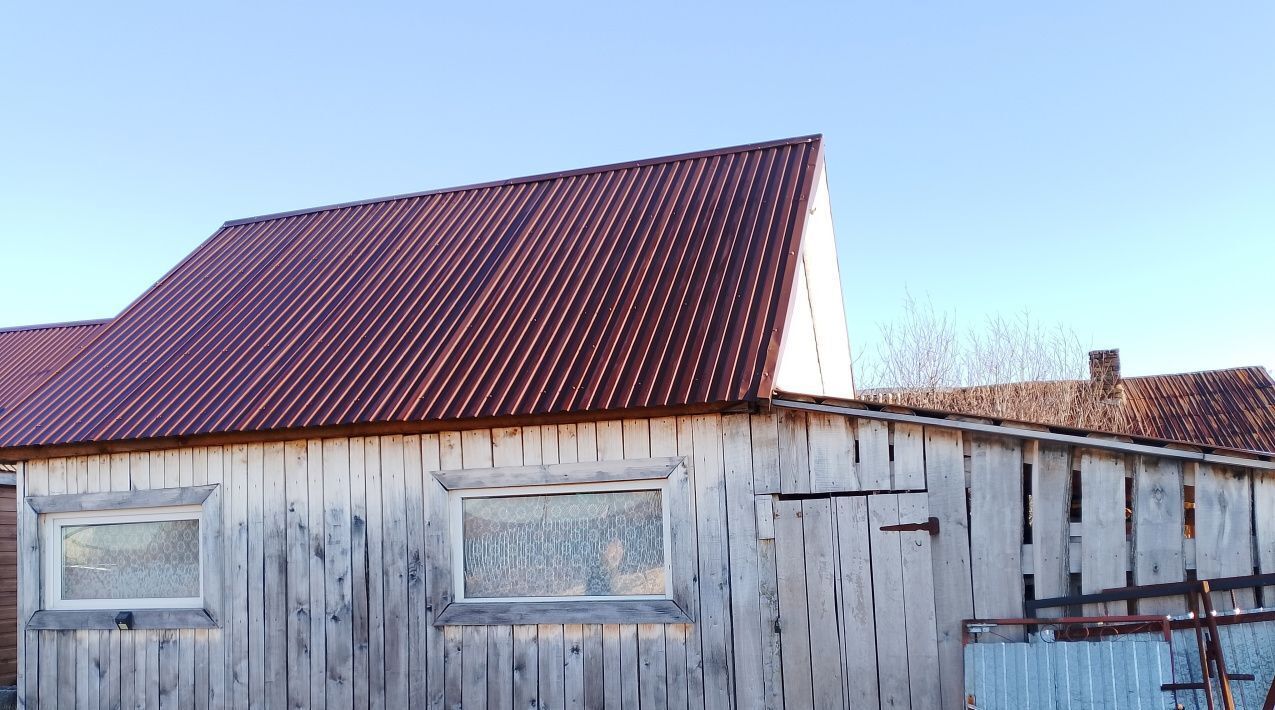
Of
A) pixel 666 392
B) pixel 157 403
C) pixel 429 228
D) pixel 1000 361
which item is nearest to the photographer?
pixel 666 392

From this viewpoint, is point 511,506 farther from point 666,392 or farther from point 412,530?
point 666,392

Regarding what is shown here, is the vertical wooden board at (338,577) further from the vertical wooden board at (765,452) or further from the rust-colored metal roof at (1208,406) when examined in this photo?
the rust-colored metal roof at (1208,406)

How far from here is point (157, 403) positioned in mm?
8891

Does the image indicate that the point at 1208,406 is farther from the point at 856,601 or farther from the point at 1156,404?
the point at 856,601

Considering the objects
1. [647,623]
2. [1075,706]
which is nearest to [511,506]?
[647,623]

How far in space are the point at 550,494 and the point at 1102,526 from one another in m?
3.66

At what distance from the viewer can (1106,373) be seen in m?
23.4

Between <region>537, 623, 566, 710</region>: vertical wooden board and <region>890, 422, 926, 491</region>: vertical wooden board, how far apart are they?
256 cm

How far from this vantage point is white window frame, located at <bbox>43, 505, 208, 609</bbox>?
8.53 m

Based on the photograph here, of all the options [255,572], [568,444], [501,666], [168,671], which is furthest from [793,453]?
[168,671]

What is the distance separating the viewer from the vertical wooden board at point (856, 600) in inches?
268

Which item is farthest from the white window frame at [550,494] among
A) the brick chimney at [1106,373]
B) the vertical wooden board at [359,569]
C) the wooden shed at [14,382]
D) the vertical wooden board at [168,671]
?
the brick chimney at [1106,373]

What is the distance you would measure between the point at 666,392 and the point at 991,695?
2.76 m

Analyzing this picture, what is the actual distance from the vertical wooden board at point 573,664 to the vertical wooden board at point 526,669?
0.22 meters
